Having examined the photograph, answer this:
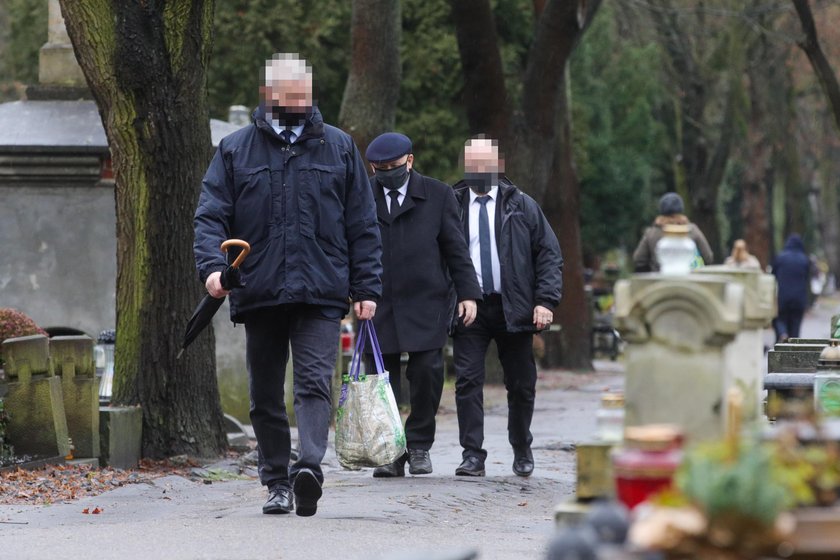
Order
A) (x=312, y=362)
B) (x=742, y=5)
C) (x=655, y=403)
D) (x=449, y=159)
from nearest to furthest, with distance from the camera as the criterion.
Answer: (x=655, y=403)
(x=312, y=362)
(x=449, y=159)
(x=742, y=5)

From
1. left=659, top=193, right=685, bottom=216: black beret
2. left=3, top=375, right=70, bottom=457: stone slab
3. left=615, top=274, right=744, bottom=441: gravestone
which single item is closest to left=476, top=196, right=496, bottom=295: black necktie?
left=3, top=375, right=70, bottom=457: stone slab

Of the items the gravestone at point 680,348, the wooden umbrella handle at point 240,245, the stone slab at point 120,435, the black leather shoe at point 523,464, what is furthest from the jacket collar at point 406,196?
the gravestone at point 680,348

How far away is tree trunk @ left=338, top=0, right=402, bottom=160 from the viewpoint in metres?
15.6

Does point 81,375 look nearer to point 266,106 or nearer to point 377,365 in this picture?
point 377,365

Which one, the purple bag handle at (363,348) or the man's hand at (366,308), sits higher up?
the man's hand at (366,308)

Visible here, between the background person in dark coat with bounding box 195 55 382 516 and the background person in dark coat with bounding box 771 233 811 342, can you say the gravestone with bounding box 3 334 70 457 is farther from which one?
the background person in dark coat with bounding box 771 233 811 342

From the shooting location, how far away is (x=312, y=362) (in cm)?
770

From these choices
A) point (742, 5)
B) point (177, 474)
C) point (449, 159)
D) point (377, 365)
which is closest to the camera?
point (377, 365)

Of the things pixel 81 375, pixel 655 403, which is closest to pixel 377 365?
pixel 81 375

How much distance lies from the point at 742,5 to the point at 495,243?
27.7 m

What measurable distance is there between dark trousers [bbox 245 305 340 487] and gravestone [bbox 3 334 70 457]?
2.12 meters

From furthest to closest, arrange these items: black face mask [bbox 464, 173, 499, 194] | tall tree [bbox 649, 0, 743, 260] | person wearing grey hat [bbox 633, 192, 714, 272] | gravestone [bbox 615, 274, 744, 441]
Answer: tall tree [bbox 649, 0, 743, 260] → person wearing grey hat [bbox 633, 192, 714, 272] → black face mask [bbox 464, 173, 499, 194] → gravestone [bbox 615, 274, 744, 441]

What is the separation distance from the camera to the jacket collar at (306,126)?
25.5 feet

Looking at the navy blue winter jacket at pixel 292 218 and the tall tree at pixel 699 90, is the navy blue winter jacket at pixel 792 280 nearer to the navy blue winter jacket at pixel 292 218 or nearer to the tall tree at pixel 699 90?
the tall tree at pixel 699 90
